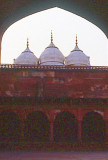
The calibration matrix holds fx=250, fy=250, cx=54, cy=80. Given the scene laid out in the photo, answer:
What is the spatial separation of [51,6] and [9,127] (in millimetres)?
7694

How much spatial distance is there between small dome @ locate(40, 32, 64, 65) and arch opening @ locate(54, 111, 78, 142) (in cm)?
888

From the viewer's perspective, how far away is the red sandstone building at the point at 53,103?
11.8 metres

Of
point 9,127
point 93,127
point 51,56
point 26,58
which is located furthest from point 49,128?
point 26,58

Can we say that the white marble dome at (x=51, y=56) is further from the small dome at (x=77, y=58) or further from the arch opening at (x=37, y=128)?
the arch opening at (x=37, y=128)

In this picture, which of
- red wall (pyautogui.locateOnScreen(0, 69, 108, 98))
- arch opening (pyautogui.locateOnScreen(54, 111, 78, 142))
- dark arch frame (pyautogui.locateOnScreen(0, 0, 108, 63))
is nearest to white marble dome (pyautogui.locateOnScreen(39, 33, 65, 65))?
dark arch frame (pyautogui.locateOnScreen(0, 0, 108, 63))

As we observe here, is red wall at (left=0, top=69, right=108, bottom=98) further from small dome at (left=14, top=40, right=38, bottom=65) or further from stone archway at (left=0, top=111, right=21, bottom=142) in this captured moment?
small dome at (left=14, top=40, right=38, bottom=65)

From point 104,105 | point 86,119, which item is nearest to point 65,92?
point 86,119

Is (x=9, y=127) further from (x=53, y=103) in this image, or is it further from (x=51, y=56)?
(x=51, y=56)

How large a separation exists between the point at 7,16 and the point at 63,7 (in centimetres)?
352

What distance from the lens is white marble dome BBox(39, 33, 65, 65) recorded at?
21641mm

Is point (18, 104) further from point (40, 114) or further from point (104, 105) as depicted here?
point (104, 105)

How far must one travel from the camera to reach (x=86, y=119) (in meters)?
13.4

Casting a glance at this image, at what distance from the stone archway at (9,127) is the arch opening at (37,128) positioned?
457 mm

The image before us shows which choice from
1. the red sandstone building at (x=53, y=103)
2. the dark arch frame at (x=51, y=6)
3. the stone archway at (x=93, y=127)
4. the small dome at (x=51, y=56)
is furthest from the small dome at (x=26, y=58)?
the stone archway at (x=93, y=127)
